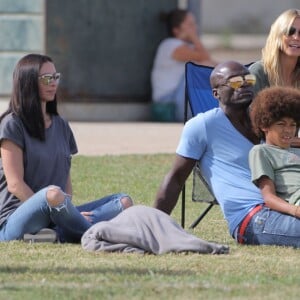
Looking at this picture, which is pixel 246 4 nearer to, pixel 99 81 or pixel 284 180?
pixel 99 81

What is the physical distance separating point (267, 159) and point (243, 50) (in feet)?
87.8

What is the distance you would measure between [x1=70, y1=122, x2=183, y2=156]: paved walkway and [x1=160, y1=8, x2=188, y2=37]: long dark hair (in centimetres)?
115

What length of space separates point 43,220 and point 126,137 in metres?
6.72

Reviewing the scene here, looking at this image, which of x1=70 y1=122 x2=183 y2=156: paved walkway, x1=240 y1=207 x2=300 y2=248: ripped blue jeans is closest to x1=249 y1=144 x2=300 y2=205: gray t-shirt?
x1=240 y1=207 x2=300 y2=248: ripped blue jeans

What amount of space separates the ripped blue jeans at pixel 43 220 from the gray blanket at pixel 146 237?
0.29m

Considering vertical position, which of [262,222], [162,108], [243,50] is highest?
[262,222]

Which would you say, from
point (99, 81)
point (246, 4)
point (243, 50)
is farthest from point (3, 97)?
point (246, 4)

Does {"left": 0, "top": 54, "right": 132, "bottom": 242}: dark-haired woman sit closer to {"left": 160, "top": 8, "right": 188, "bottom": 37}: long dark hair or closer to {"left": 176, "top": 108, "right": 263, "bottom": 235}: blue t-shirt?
{"left": 176, "top": 108, "right": 263, "bottom": 235}: blue t-shirt

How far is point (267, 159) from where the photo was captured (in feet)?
24.1

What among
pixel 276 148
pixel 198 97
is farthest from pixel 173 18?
pixel 276 148

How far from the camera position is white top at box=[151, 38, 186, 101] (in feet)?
52.3

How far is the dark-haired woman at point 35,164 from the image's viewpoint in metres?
7.42

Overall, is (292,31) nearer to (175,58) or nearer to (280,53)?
(280,53)

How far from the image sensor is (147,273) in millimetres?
6344
